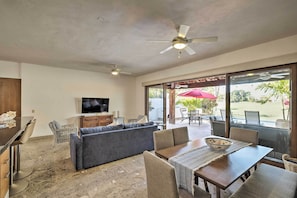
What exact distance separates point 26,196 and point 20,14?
2710 millimetres

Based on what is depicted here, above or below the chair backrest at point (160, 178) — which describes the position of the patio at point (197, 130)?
below

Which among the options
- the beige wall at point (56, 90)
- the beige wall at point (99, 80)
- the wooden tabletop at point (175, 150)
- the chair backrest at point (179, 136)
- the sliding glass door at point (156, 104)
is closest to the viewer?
the wooden tabletop at point (175, 150)

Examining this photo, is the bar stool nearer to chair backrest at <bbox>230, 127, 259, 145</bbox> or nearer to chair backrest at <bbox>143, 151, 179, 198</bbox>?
chair backrest at <bbox>143, 151, 179, 198</bbox>

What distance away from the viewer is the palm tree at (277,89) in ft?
10.3

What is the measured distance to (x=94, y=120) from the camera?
6047 millimetres

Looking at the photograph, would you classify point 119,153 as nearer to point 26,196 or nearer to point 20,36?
point 26,196

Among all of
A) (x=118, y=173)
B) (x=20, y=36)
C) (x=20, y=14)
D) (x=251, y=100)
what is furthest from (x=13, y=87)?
(x=251, y=100)

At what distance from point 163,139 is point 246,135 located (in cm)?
148

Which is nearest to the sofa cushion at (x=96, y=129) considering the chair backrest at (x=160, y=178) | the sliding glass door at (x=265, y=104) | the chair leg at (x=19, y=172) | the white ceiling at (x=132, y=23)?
the chair leg at (x=19, y=172)

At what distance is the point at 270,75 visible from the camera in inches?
133

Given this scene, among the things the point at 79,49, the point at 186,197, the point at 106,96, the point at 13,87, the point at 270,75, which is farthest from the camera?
the point at 106,96

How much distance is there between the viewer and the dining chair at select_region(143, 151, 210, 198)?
4.13 feet

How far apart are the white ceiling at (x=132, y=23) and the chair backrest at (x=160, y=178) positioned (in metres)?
1.90

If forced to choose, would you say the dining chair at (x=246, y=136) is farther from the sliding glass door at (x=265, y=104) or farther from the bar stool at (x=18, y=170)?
the bar stool at (x=18, y=170)
